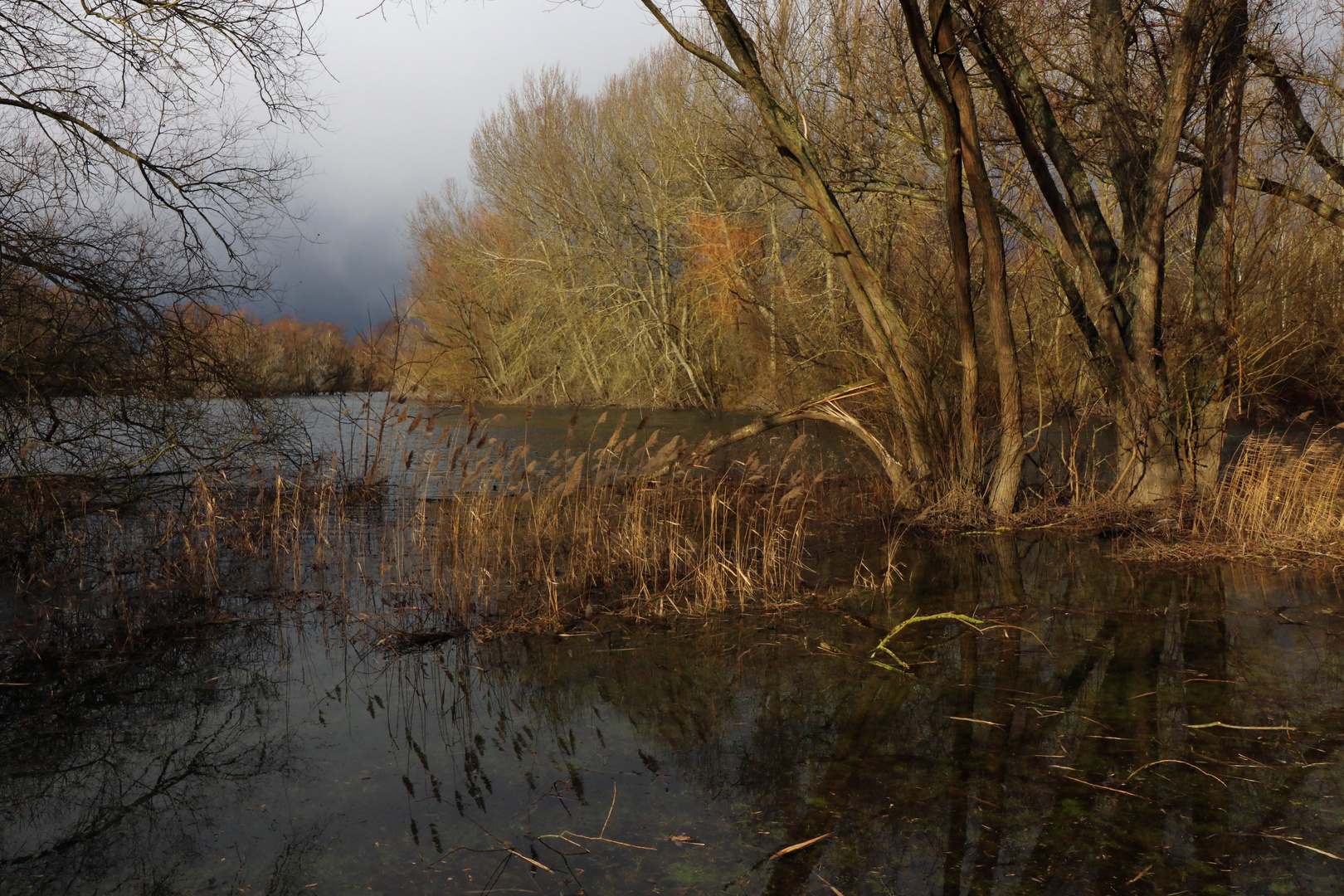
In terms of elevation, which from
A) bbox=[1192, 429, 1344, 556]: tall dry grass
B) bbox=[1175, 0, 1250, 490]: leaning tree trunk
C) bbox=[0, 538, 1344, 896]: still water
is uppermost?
bbox=[1175, 0, 1250, 490]: leaning tree trunk

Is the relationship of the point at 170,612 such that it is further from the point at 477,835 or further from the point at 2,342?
the point at 477,835

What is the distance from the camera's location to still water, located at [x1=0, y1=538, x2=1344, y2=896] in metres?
2.74

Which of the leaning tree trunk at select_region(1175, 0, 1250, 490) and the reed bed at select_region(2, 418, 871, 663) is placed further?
the leaning tree trunk at select_region(1175, 0, 1250, 490)

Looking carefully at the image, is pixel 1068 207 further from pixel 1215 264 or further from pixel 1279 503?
pixel 1279 503

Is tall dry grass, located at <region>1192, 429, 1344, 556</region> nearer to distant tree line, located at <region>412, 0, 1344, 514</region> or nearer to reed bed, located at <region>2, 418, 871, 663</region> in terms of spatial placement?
distant tree line, located at <region>412, 0, 1344, 514</region>

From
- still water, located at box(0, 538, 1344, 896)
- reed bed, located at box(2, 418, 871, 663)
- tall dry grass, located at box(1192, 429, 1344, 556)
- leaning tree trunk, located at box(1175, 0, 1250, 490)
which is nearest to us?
still water, located at box(0, 538, 1344, 896)

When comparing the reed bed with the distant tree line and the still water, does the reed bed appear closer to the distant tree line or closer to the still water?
the still water

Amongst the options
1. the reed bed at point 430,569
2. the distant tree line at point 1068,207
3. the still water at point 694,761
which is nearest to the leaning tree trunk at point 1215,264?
the distant tree line at point 1068,207

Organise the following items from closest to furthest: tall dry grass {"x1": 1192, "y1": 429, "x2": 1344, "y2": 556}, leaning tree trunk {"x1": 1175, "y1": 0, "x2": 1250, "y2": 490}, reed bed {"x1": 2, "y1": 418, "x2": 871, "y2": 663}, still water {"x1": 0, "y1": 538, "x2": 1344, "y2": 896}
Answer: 1. still water {"x1": 0, "y1": 538, "x2": 1344, "y2": 896}
2. reed bed {"x1": 2, "y1": 418, "x2": 871, "y2": 663}
3. tall dry grass {"x1": 1192, "y1": 429, "x2": 1344, "y2": 556}
4. leaning tree trunk {"x1": 1175, "y1": 0, "x2": 1250, "y2": 490}

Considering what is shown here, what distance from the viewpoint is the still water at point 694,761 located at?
2.74 meters

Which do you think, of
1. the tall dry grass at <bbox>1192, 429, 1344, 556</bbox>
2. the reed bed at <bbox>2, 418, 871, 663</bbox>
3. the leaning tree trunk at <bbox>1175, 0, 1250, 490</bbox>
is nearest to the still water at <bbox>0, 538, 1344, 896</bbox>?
the reed bed at <bbox>2, 418, 871, 663</bbox>

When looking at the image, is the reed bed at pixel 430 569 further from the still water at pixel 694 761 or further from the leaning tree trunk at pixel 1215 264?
the leaning tree trunk at pixel 1215 264

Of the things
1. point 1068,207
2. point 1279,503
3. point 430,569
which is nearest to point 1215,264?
point 1068,207

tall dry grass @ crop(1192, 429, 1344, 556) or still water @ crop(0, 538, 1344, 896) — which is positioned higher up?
tall dry grass @ crop(1192, 429, 1344, 556)
